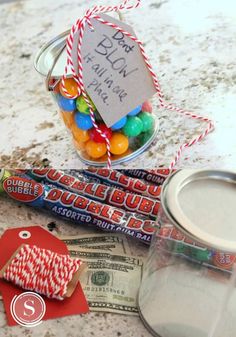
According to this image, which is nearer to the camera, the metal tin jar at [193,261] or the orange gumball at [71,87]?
the metal tin jar at [193,261]

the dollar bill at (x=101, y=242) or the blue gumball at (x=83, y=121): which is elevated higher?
the blue gumball at (x=83, y=121)

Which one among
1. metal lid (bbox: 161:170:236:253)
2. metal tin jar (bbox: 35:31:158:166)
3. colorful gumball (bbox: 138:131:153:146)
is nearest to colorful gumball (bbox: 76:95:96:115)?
metal tin jar (bbox: 35:31:158:166)

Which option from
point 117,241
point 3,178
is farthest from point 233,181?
point 3,178

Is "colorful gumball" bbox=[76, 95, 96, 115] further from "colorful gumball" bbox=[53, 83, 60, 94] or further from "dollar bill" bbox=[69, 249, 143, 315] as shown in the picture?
"dollar bill" bbox=[69, 249, 143, 315]

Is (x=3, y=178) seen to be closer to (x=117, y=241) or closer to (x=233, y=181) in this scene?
(x=117, y=241)
